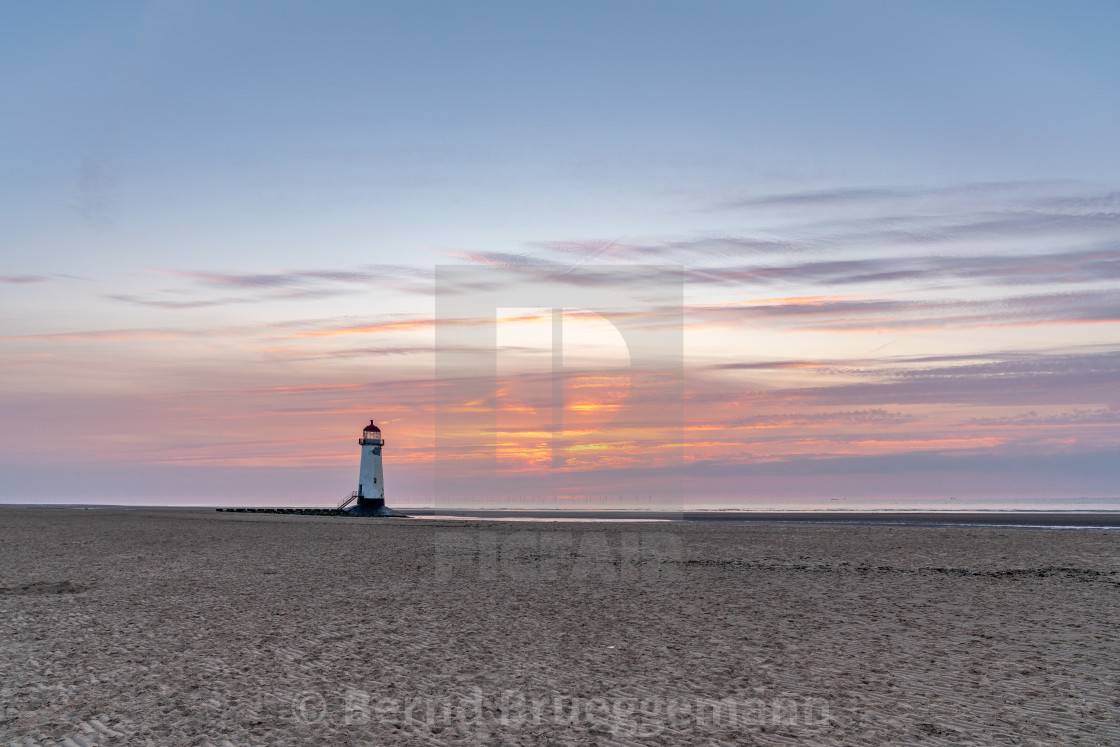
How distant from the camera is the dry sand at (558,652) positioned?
9305 mm

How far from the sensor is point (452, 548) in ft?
106

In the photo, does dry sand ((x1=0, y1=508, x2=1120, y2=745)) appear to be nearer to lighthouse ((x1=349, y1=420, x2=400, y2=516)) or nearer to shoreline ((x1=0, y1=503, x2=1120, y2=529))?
shoreline ((x1=0, y1=503, x2=1120, y2=529))

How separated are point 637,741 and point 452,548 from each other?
24.3 m

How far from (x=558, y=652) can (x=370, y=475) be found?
66.2 metres

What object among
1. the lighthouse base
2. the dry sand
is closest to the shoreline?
the lighthouse base

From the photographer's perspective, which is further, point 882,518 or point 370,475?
point 370,475

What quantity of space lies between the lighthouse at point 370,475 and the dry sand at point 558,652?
1947 inches

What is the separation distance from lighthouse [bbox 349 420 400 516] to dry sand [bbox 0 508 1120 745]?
49457 millimetres

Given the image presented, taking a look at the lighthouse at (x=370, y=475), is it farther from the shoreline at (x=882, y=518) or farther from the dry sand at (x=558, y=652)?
the dry sand at (x=558, y=652)

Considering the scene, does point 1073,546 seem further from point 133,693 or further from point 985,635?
point 133,693

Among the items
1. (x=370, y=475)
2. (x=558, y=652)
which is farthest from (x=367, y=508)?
(x=558, y=652)

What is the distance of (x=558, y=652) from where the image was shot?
43.5 ft

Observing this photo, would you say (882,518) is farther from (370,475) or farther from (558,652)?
(558,652)

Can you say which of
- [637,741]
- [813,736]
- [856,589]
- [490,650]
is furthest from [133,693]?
[856,589]
